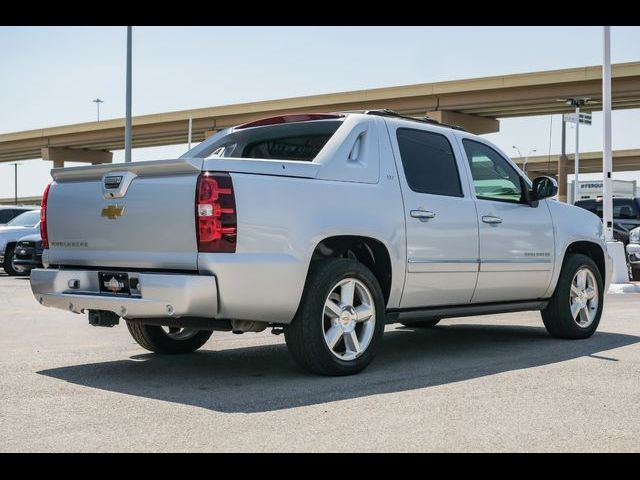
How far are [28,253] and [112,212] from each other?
1364 centimetres

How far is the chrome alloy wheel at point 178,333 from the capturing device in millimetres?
7625

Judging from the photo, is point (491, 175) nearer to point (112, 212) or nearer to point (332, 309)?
point (332, 309)

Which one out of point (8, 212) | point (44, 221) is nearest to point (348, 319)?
point (44, 221)

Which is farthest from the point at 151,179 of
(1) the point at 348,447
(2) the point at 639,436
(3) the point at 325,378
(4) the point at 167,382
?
(2) the point at 639,436

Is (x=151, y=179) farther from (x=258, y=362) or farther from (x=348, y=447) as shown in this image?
(x=348, y=447)

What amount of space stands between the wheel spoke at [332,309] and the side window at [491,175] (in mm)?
2020

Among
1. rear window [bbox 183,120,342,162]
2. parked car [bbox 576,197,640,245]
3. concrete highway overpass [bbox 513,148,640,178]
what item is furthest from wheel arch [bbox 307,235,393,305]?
concrete highway overpass [bbox 513,148,640,178]

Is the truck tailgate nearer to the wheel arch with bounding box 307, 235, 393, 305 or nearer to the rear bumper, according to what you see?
the rear bumper

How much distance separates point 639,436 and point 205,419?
2.23 meters

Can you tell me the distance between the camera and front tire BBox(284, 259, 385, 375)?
6230 millimetres

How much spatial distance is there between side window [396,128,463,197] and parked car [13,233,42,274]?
516 inches

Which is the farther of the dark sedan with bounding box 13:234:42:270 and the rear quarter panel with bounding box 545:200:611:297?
the dark sedan with bounding box 13:234:42:270

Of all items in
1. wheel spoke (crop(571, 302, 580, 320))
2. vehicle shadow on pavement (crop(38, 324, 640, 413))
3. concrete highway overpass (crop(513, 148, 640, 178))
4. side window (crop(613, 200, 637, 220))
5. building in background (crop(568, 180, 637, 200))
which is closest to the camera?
vehicle shadow on pavement (crop(38, 324, 640, 413))

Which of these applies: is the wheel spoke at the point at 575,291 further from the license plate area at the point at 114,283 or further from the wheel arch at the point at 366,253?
the license plate area at the point at 114,283
